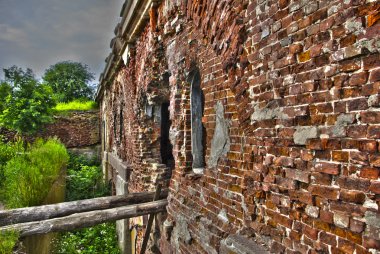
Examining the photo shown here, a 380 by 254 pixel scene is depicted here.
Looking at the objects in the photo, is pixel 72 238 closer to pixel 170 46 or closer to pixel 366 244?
pixel 170 46

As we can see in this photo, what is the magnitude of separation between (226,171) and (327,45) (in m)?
1.53

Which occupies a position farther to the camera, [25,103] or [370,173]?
[25,103]

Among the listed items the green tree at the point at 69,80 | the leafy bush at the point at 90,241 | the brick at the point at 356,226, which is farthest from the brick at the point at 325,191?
the green tree at the point at 69,80

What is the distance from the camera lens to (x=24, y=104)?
14234 mm

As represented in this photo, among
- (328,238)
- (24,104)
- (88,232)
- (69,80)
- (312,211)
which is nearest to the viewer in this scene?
(328,238)

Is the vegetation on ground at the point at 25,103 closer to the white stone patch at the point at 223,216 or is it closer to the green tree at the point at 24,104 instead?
the green tree at the point at 24,104

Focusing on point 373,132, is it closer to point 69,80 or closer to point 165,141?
point 165,141

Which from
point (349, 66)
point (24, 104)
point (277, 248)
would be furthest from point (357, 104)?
point (24, 104)

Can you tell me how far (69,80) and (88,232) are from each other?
83.6 feet

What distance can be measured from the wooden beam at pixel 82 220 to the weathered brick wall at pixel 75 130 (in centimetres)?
1437

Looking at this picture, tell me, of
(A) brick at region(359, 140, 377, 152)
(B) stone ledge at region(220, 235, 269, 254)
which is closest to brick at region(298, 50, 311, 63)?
(A) brick at region(359, 140, 377, 152)

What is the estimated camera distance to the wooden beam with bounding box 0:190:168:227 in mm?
4387

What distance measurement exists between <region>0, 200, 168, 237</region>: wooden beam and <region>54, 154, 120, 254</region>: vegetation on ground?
387 cm

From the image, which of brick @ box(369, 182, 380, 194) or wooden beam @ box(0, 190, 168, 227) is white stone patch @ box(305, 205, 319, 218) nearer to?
brick @ box(369, 182, 380, 194)
